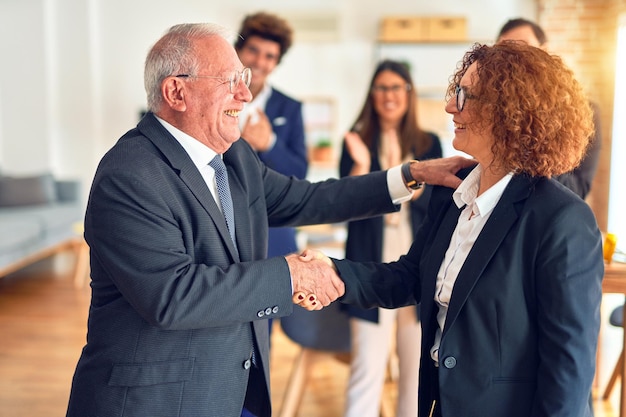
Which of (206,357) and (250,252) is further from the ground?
(250,252)

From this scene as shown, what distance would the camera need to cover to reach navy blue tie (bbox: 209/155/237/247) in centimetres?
180

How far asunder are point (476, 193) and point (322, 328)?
1.50 m

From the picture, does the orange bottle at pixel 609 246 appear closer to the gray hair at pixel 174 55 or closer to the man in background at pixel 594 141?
the man in background at pixel 594 141

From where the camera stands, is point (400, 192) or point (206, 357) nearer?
point (206, 357)

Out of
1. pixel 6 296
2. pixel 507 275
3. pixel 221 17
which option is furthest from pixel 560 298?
pixel 221 17

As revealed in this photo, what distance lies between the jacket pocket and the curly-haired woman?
62 cm

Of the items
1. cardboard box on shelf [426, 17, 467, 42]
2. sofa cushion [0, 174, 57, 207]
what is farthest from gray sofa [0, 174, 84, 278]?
cardboard box on shelf [426, 17, 467, 42]

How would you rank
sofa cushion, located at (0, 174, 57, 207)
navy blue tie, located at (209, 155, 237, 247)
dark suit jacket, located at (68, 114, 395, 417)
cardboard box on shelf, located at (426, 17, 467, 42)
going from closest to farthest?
dark suit jacket, located at (68, 114, 395, 417) < navy blue tie, located at (209, 155, 237, 247) < sofa cushion, located at (0, 174, 57, 207) < cardboard box on shelf, located at (426, 17, 467, 42)

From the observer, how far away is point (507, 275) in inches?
58.8

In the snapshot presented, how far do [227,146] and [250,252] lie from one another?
283mm

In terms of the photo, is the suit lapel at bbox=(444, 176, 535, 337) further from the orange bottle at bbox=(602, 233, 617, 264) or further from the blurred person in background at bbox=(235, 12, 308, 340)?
the blurred person in background at bbox=(235, 12, 308, 340)

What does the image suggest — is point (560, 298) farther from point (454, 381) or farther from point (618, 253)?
point (618, 253)

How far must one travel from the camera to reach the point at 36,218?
6.37m

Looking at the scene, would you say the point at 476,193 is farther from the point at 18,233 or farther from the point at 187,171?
the point at 18,233
